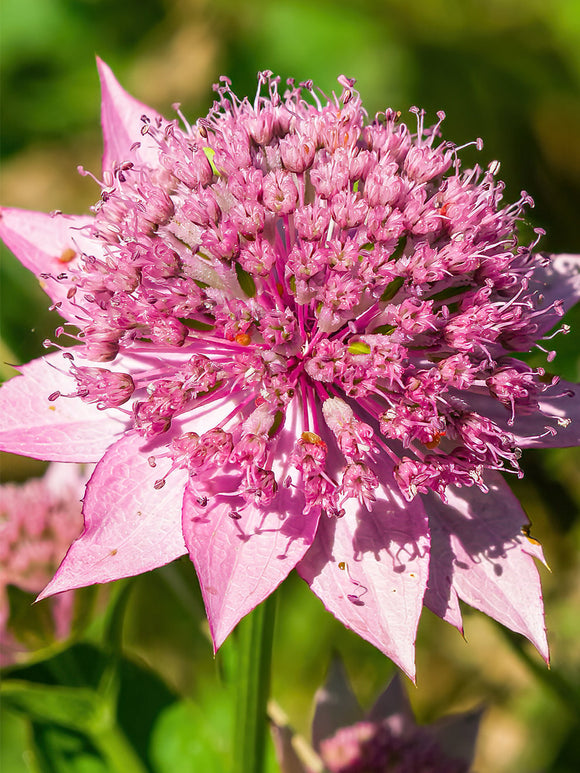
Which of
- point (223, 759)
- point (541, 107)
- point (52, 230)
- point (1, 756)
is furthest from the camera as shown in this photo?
point (541, 107)

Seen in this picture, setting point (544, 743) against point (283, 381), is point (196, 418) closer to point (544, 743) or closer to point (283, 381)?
point (283, 381)

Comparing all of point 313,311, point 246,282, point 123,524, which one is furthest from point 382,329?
point 123,524

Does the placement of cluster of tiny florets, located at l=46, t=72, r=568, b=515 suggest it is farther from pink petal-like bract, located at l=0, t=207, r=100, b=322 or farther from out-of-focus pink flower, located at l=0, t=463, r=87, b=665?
out-of-focus pink flower, located at l=0, t=463, r=87, b=665

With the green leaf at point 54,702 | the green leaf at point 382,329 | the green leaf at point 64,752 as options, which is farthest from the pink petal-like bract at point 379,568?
the green leaf at point 64,752

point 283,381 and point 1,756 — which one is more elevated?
point 283,381

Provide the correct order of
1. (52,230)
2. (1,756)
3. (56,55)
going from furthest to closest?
(56,55)
(1,756)
(52,230)

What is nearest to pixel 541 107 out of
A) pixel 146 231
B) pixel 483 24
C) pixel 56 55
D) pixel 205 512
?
pixel 483 24

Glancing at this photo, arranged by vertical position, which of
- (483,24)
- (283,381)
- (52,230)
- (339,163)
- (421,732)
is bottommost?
(421,732)
